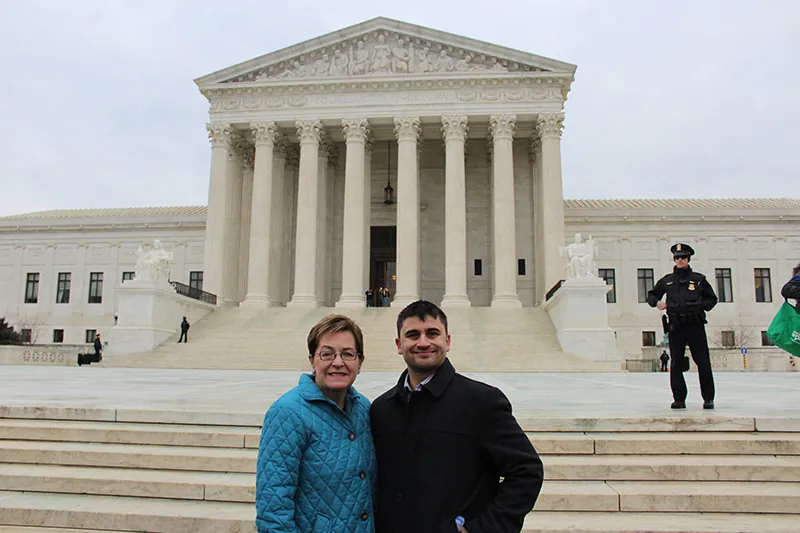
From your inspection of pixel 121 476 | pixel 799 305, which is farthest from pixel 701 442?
pixel 121 476

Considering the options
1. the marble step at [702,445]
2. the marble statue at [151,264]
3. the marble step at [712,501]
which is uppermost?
the marble statue at [151,264]

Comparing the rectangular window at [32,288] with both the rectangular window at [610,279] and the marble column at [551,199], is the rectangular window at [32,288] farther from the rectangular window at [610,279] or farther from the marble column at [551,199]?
the rectangular window at [610,279]

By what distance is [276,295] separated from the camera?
39656 mm

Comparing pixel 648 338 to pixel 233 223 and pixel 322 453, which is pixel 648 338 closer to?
pixel 233 223

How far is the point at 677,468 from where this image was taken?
5961 millimetres

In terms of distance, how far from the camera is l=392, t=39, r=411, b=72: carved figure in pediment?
3734 cm

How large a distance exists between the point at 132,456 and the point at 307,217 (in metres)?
30.5

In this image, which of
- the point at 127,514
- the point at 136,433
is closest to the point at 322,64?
the point at 136,433

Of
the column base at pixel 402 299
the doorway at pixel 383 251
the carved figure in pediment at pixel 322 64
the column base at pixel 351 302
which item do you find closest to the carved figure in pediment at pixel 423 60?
the carved figure in pediment at pixel 322 64

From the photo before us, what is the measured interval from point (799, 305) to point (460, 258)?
89.0 feet

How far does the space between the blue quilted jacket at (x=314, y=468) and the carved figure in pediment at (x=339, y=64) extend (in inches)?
1441

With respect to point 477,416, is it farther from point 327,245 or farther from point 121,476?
point 327,245

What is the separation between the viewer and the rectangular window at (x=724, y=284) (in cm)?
4550

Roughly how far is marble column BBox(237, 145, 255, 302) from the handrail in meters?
4.20
